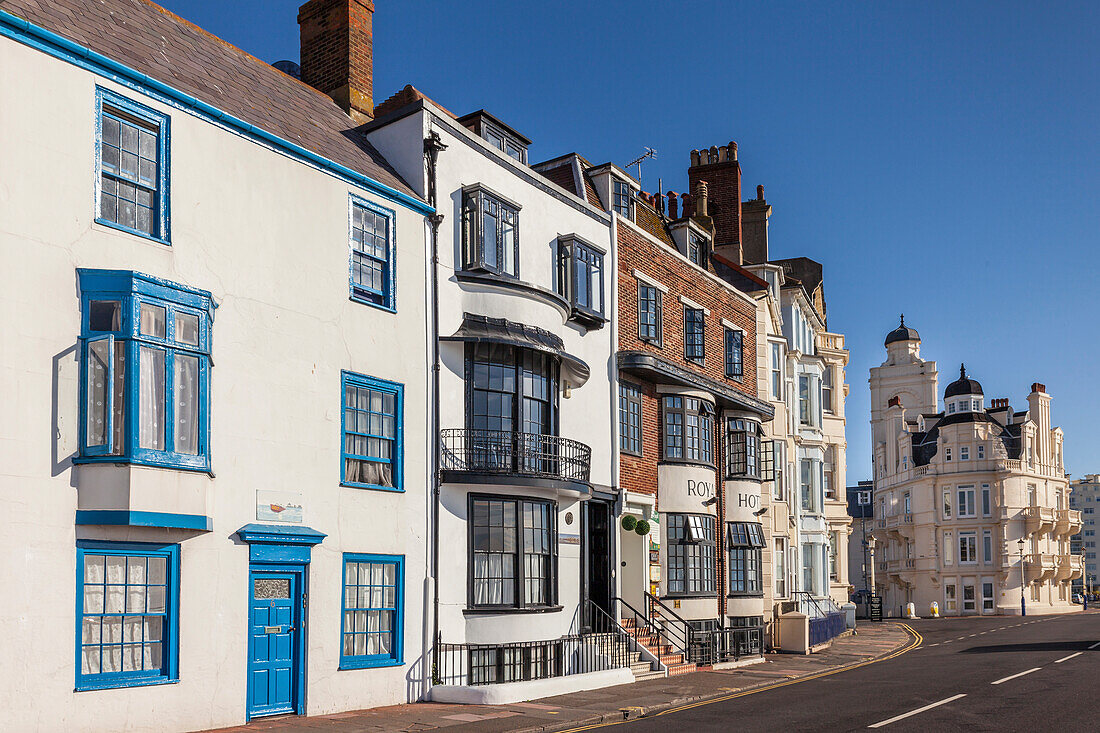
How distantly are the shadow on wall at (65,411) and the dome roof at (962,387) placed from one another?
89739 millimetres

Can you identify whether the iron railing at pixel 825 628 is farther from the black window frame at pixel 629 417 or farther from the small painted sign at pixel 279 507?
the small painted sign at pixel 279 507

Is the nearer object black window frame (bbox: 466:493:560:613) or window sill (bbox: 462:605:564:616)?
window sill (bbox: 462:605:564:616)

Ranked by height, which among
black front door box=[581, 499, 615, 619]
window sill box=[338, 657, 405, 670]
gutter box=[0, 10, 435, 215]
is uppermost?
gutter box=[0, 10, 435, 215]

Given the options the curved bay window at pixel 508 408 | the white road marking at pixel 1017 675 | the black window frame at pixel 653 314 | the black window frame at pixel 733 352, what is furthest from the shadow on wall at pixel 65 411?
the black window frame at pixel 733 352

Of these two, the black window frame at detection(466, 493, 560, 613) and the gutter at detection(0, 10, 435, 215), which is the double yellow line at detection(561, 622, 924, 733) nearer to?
the black window frame at detection(466, 493, 560, 613)

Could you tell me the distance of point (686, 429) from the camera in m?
28.1

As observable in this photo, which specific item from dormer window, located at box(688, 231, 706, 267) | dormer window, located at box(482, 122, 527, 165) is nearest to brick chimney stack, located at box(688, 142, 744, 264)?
dormer window, located at box(688, 231, 706, 267)

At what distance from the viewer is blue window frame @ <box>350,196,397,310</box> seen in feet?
60.6

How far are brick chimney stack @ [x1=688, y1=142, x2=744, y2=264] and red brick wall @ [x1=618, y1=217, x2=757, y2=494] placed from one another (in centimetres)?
558

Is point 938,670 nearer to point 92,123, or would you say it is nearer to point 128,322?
point 128,322

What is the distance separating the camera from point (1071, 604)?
8688cm

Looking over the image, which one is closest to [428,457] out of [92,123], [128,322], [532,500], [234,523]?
[532,500]

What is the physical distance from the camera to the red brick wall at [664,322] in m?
26.5

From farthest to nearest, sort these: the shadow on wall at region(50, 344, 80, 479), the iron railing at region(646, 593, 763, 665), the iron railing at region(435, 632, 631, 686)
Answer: the iron railing at region(646, 593, 763, 665)
the iron railing at region(435, 632, 631, 686)
the shadow on wall at region(50, 344, 80, 479)
